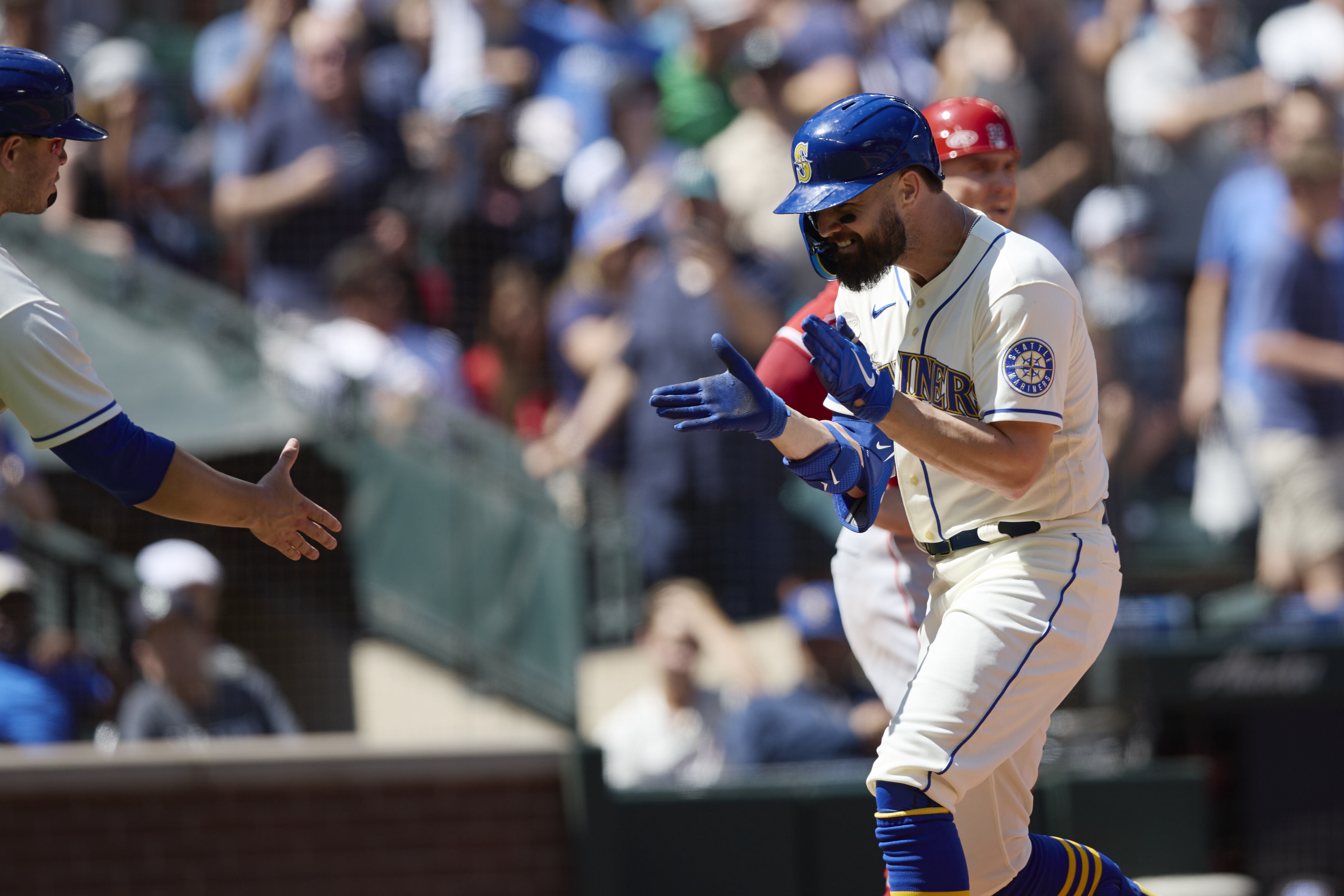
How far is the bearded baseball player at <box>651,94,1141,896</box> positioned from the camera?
10.4 feet

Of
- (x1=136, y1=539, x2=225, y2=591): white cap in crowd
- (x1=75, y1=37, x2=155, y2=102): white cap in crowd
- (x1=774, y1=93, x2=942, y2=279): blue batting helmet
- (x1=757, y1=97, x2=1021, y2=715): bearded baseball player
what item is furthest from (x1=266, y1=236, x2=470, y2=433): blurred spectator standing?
(x1=774, y1=93, x2=942, y2=279): blue batting helmet

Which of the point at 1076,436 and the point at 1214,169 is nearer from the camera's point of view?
the point at 1076,436

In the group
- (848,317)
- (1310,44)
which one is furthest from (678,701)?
(1310,44)

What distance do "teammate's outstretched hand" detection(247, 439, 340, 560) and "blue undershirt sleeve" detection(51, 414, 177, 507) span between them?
203mm

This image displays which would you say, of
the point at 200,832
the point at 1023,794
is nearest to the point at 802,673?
the point at 200,832

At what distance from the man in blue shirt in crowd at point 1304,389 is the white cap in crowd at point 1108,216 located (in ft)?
2.07

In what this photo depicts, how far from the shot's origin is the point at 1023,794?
3512mm

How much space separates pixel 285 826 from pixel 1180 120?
5329 millimetres

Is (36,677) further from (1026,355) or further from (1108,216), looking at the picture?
(1108,216)

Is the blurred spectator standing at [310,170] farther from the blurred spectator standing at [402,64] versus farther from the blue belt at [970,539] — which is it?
the blue belt at [970,539]

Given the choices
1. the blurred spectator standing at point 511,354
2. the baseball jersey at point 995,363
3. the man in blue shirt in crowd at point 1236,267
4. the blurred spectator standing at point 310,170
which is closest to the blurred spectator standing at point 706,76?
the blurred spectator standing at point 511,354

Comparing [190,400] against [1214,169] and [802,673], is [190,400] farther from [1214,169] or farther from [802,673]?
[1214,169]

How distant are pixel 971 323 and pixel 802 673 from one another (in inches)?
133

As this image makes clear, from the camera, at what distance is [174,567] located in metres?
6.05
